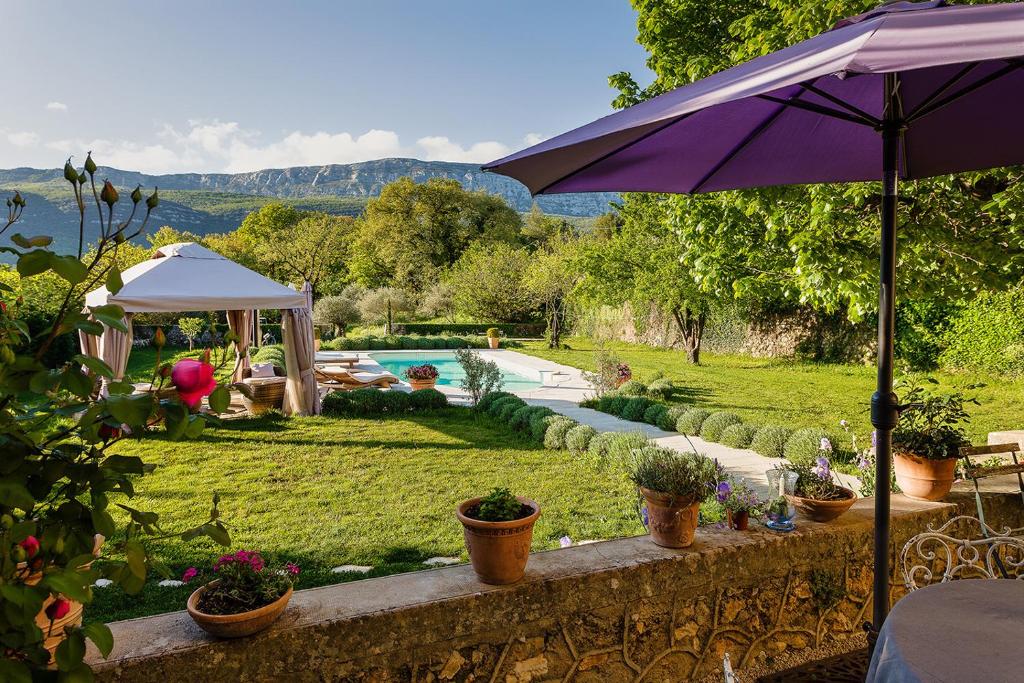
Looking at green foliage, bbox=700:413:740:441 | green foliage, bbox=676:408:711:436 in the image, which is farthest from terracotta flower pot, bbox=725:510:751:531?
green foliage, bbox=676:408:711:436

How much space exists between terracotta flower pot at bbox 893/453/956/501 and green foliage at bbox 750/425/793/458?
10.0ft

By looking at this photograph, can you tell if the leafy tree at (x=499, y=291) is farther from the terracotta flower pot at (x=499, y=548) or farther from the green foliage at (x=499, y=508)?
the terracotta flower pot at (x=499, y=548)

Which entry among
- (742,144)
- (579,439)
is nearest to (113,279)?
(742,144)

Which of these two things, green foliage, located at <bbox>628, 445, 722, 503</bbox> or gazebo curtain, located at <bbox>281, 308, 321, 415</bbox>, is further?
gazebo curtain, located at <bbox>281, 308, 321, 415</bbox>

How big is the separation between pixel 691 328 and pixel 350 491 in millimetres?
12029

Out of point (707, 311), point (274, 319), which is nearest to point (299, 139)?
point (274, 319)

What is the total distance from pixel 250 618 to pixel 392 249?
34.3 metres

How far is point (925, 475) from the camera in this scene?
2.90 m

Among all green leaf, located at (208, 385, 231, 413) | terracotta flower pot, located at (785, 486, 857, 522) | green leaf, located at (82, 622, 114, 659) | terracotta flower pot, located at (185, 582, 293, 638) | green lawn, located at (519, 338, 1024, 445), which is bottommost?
green lawn, located at (519, 338, 1024, 445)

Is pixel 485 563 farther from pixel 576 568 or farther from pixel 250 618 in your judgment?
pixel 250 618

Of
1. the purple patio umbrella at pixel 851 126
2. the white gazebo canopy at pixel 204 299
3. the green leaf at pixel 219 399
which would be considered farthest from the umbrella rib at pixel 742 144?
the white gazebo canopy at pixel 204 299

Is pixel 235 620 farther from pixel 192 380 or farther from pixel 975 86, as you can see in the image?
pixel 975 86

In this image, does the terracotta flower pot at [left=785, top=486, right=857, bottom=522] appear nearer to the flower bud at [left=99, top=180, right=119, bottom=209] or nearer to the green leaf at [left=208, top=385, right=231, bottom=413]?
the green leaf at [left=208, top=385, right=231, bottom=413]

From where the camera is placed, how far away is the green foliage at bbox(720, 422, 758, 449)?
6.41 m
